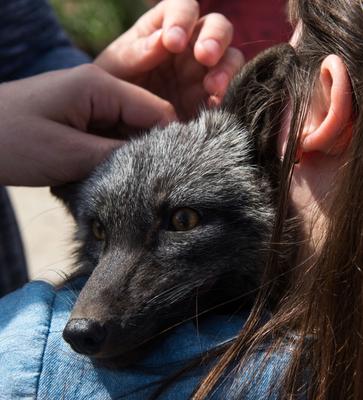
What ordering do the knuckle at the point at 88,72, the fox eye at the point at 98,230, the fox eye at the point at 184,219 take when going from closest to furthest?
the fox eye at the point at 184,219 < the fox eye at the point at 98,230 < the knuckle at the point at 88,72

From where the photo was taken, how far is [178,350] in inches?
64.9

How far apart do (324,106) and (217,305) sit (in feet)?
1.84

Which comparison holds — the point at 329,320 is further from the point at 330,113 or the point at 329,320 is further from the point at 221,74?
the point at 221,74

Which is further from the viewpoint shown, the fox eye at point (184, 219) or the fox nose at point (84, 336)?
the fox eye at point (184, 219)

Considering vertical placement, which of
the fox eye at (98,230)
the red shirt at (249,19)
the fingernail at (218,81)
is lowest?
the red shirt at (249,19)

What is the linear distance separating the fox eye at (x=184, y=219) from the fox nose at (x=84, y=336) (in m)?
0.40

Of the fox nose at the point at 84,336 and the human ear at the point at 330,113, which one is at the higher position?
the human ear at the point at 330,113

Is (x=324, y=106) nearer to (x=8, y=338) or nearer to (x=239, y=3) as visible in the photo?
(x=8, y=338)

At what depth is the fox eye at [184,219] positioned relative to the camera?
6.19 feet

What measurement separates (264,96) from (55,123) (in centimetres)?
62

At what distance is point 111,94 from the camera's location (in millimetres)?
2211

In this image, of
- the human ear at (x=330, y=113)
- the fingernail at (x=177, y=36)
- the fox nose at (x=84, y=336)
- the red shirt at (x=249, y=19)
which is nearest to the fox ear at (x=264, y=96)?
the human ear at (x=330, y=113)

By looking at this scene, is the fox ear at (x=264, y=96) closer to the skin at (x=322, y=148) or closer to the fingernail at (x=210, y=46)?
the skin at (x=322, y=148)

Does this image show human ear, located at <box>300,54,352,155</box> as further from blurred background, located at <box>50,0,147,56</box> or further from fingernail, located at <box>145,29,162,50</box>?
blurred background, located at <box>50,0,147,56</box>
